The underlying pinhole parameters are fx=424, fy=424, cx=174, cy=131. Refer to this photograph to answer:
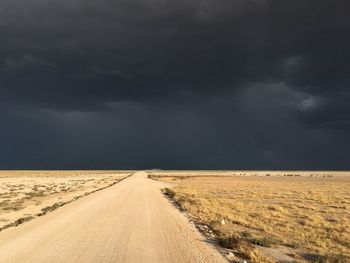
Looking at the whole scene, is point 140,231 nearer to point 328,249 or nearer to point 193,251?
point 193,251

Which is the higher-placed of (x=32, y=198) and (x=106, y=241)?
(x=32, y=198)

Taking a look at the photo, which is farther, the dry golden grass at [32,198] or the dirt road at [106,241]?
the dry golden grass at [32,198]

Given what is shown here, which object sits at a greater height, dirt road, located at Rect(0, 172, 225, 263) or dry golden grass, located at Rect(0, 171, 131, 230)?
dry golden grass, located at Rect(0, 171, 131, 230)

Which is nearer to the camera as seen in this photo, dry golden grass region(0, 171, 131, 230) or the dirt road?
the dirt road

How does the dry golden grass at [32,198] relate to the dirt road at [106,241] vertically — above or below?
above

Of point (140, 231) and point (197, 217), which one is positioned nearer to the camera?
point (140, 231)

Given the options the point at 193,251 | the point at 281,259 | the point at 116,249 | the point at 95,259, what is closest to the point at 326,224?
the point at 281,259

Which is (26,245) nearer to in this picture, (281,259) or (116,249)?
(116,249)

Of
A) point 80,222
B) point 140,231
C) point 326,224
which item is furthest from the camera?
point 326,224

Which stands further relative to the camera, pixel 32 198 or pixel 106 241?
pixel 32 198

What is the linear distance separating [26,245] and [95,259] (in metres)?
3.63

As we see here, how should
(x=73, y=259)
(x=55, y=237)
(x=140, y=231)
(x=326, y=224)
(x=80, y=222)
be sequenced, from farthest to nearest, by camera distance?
(x=326, y=224), (x=80, y=222), (x=140, y=231), (x=55, y=237), (x=73, y=259)

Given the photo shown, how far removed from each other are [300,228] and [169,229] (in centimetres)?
731

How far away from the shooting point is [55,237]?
51.9 ft
